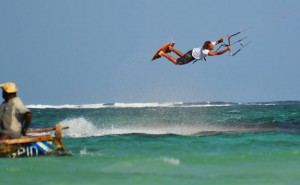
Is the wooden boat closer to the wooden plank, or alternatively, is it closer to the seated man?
the wooden plank

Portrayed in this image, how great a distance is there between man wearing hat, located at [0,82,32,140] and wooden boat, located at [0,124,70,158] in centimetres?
28

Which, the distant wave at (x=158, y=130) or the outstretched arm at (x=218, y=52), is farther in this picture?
the distant wave at (x=158, y=130)

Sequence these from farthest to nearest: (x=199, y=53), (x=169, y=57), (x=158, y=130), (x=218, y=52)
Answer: (x=158, y=130) → (x=169, y=57) → (x=199, y=53) → (x=218, y=52)

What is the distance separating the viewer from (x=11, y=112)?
15969mm

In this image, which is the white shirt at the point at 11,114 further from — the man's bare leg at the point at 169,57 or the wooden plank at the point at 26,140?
the man's bare leg at the point at 169,57

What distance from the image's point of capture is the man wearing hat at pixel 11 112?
16.0 meters

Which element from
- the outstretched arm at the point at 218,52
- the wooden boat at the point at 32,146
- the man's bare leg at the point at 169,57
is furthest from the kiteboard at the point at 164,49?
the wooden boat at the point at 32,146

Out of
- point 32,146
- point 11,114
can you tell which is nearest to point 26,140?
point 32,146

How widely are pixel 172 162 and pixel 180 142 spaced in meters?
7.69

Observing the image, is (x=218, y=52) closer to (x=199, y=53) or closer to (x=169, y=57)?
(x=199, y=53)

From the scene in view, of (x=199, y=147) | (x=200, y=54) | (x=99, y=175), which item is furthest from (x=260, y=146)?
(x=99, y=175)

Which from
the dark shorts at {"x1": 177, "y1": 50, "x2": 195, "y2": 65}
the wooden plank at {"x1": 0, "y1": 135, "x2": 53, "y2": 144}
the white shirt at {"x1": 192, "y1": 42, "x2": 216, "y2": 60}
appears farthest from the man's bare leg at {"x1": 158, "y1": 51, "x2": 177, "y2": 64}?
the wooden plank at {"x1": 0, "y1": 135, "x2": 53, "y2": 144}

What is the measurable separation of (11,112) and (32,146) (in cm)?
122

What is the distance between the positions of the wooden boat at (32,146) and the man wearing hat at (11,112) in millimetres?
276
